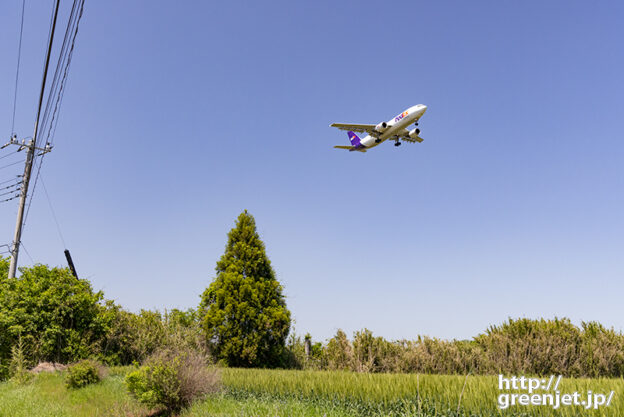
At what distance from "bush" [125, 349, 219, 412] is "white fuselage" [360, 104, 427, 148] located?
22026 mm

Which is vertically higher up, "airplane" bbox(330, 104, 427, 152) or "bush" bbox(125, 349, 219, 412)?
"airplane" bbox(330, 104, 427, 152)

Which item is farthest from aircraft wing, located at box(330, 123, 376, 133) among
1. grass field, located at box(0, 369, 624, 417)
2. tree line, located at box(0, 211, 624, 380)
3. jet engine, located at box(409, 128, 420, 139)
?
grass field, located at box(0, 369, 624, 417)

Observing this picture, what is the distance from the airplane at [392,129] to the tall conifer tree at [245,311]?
45.1 ft

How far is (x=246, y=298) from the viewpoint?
1845 centimetres

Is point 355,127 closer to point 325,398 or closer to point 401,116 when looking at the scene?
point 401,116

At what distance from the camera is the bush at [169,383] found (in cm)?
999

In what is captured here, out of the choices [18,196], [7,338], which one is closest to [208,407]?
[7,338]

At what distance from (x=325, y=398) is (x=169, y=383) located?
14.0ft

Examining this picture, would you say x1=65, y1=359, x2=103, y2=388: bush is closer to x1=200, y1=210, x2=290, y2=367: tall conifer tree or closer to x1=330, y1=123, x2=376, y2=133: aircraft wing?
x1=200, y1=210, x2=290, y2=367: tall conifer tree

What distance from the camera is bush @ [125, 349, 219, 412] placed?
393 inches

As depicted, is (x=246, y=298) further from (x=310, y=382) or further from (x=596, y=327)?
(x=596, y=327)

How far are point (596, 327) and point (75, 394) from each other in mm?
17651

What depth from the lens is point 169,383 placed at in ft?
33.1

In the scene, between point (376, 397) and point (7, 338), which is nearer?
point (376, 397)
